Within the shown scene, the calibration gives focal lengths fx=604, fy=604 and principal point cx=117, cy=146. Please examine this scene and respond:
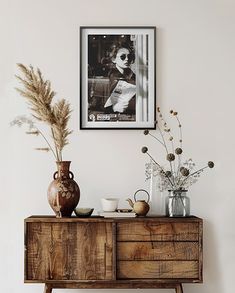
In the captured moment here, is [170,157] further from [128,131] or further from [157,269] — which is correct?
[157,269]

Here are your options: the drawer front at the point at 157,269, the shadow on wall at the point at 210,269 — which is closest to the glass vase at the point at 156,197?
the shadow on wall at the point at 210,269

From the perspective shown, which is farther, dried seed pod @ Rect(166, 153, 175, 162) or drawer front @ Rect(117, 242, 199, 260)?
dried seed pod @ Rect(166, 153, 175, 162)

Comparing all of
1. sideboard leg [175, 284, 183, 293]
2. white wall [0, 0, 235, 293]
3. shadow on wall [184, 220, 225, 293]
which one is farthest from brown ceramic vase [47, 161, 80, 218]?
shadow on wall [184, 220, 225, 293]

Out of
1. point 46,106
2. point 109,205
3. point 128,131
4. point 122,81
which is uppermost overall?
point 122,81

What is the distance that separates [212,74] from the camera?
3730 millimetres

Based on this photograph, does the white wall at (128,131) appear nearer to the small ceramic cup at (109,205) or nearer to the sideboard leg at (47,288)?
the small ceramic cup at (109,205)

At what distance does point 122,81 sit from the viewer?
12.2 feet

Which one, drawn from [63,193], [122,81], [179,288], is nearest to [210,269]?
[179,288]

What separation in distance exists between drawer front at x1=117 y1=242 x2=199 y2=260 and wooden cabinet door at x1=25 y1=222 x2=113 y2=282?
78 millimetres

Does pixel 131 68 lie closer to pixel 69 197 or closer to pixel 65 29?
pixel 65 29

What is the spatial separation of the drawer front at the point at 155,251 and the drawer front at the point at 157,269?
0.03 metres

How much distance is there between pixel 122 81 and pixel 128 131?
12.2 inches

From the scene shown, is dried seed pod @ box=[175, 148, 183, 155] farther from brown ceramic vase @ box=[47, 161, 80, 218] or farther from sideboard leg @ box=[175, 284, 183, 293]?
sideboard leg @ box=[175, 284, 183, 293]

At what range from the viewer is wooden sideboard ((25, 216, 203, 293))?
3.34m
